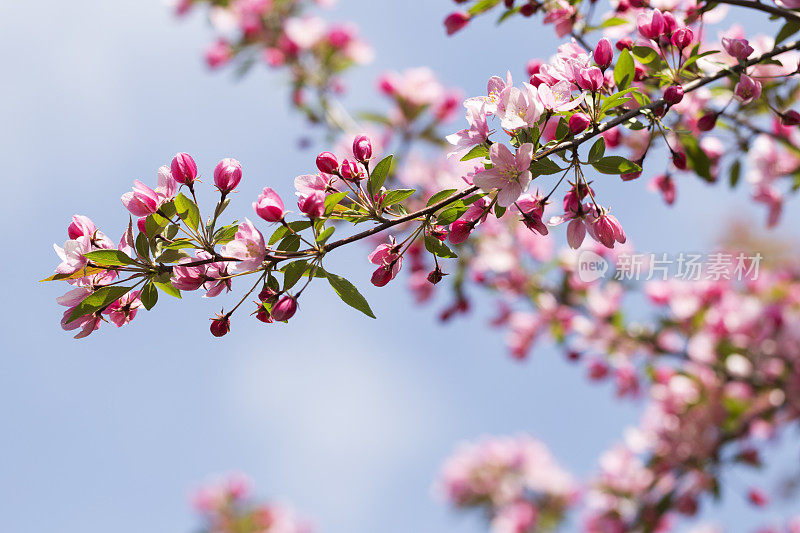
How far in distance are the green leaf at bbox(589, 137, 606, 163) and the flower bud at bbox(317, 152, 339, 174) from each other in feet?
1.65

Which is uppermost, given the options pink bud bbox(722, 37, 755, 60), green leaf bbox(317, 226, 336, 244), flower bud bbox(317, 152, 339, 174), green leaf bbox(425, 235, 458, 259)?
pink bud bbox(722, 37, 755, 60)

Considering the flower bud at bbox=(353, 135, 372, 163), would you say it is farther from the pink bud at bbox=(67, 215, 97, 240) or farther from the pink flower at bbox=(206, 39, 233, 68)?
the pink flower at bbox=(206, 39, 233, 68)

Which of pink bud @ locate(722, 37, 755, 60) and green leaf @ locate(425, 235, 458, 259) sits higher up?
pink bud @ locate(722, 37, 755, 60)

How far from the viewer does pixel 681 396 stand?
4023mm

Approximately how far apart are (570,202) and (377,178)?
0.43m

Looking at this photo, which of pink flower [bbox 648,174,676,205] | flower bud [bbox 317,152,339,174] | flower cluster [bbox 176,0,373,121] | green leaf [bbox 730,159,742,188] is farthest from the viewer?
flower cluster [bbox 176,0,373,121]

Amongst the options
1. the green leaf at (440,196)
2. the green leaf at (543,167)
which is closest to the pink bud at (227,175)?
the green leaf at (440,196)

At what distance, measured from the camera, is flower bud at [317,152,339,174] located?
1272 millimetres

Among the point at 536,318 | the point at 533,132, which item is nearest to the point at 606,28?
the point at 533,132

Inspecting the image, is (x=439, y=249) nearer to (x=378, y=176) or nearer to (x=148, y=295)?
(x=378, y=176)

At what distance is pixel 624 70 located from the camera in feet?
4.45

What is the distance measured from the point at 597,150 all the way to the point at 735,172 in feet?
4.90

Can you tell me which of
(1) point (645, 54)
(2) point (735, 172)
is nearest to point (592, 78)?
(1) point (645, 54)

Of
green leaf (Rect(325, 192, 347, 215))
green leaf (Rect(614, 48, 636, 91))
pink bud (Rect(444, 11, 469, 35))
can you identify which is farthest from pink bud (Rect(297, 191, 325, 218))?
pink bud (Rect(444, 11, 469, 35))
